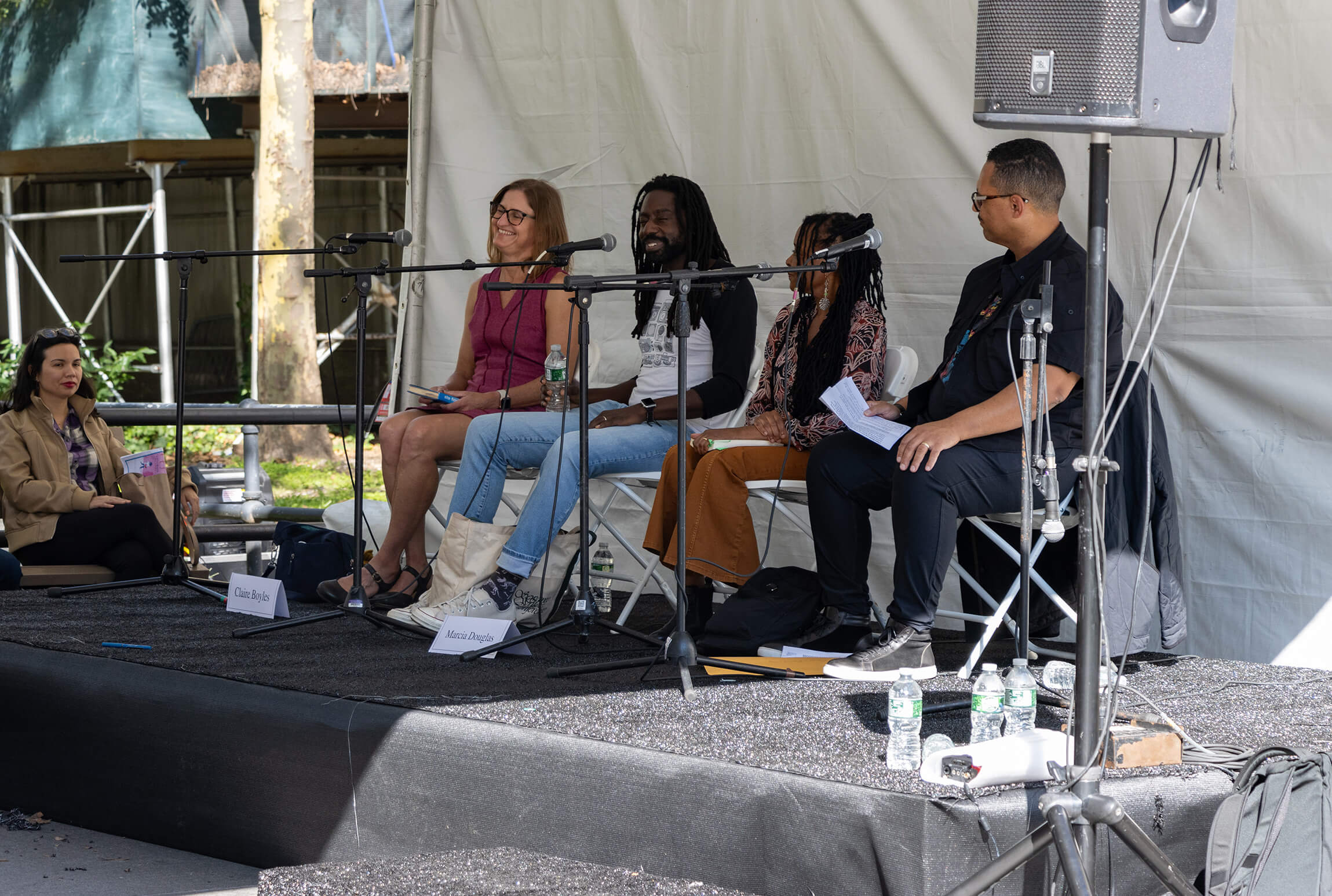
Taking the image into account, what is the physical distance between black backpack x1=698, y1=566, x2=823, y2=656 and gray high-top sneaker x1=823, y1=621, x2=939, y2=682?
304 millimetres

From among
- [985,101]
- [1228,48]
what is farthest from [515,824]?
[1228,48]

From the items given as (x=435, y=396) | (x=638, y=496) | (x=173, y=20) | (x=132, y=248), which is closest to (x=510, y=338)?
(x=435, y=396)

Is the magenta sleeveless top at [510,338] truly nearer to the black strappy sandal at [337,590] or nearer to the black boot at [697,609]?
the black strappy sandal at [337,590]

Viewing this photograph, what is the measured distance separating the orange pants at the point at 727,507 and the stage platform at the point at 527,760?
351 millimetres

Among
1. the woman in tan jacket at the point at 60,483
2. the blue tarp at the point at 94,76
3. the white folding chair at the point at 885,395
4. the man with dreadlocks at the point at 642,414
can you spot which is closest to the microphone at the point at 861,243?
the man with dreadlocks at the point at 642,414

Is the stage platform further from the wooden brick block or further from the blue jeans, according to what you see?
the blue jeans

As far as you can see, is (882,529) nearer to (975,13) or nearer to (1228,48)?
(975,13)

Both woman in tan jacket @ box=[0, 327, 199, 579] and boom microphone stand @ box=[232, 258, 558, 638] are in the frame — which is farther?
woman in tan jacket @ box=[0, 327, 199, 579]

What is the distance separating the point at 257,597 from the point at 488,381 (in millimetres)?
908

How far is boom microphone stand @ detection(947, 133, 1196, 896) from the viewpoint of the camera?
6.43 ft

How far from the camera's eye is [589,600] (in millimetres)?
3184

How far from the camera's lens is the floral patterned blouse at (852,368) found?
351cm

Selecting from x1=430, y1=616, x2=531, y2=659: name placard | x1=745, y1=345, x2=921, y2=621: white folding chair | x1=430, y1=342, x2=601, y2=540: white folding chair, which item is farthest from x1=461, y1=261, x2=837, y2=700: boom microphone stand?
x1=430, y1=342, x2=601, y2=540: white folding chair

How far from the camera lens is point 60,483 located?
14.7 ft
